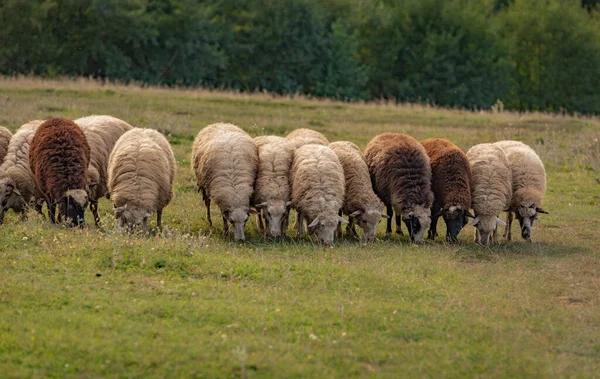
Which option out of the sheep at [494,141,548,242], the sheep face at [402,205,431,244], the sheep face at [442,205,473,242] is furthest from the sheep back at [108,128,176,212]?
the sheep at [494,141,548,242]

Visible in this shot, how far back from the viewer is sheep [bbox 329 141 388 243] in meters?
14.3

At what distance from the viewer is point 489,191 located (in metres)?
14.5

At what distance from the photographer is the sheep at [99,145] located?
15.1 metres

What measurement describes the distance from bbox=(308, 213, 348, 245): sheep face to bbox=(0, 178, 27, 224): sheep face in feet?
15.5

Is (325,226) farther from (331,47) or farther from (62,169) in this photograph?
(331,47)

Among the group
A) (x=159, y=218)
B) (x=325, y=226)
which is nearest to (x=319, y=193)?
(x=325, y=226)

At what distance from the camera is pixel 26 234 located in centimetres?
1197

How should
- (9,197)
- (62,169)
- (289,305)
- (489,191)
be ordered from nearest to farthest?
(289,305), (62,169), (9,197), (489,191)

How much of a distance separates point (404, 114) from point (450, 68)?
23.2 metres

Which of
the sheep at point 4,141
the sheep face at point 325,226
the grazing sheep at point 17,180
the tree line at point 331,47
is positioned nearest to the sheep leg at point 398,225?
the sheep face at point 325,226

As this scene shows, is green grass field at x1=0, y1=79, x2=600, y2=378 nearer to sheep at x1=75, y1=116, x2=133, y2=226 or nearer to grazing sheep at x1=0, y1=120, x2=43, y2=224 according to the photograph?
grazing sheep at x1=0, y1=120, x2=43, y2=224

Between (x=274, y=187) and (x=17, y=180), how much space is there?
13.8ft

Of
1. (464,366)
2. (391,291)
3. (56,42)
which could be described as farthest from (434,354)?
(56,42)

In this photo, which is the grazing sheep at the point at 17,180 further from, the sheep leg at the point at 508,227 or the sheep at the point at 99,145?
the sheep leg at the point at 508,227
